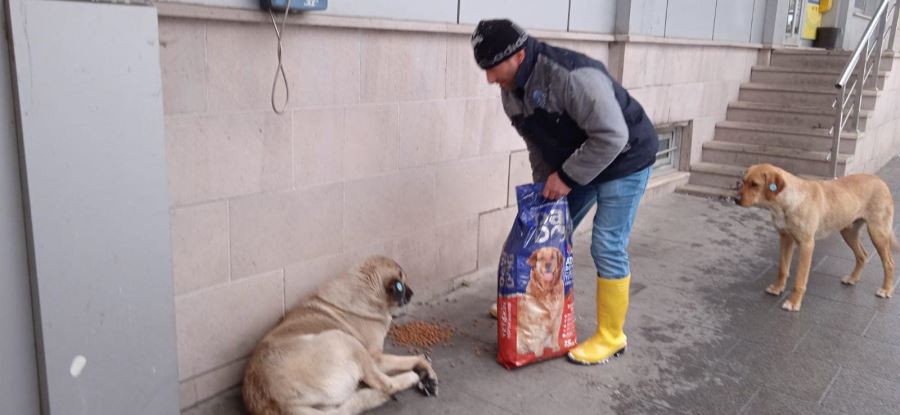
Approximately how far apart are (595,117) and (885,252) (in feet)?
10.1

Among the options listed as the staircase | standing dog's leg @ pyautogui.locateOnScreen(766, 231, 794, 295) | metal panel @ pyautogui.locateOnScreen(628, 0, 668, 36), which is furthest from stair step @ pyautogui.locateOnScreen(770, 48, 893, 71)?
standing dog's leg @ pyautogui.locateOnScreen(766, 231, 794, 295)

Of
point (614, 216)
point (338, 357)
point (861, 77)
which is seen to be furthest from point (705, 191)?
point (338, 357)

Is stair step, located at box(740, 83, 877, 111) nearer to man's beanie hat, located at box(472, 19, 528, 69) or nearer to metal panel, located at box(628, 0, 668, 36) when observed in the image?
metal panel, located at box(628, 0, 668, 36)

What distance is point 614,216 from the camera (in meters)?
3.88

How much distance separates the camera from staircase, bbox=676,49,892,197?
848 cm

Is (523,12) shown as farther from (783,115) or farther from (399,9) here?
(783,115)

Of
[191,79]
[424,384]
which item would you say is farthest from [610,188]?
[191,79]

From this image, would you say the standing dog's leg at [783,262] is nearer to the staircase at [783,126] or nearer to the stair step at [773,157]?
the staircase at [783,126]

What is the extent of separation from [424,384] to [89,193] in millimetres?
1809

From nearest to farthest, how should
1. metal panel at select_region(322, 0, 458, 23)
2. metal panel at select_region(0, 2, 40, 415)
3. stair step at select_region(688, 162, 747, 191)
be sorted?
metal panel at select_region(0, 2, 40, 415) → metal panel at select_region(322, 0, 458, 23) → stair step at select_region(688, 162, 747, 191)

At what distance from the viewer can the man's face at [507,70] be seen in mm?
3467

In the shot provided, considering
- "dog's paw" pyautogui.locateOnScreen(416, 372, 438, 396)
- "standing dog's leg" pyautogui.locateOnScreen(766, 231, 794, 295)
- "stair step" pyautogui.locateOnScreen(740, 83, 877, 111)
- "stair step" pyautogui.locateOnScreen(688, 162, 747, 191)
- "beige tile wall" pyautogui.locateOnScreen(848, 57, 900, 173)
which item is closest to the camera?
"dog's paw" pyautogui.locateOnScreen(416, 372, 438, 396)

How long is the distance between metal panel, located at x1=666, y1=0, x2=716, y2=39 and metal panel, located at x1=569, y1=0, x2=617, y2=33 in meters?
1.27

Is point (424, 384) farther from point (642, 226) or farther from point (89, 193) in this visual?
point (642, 226)
